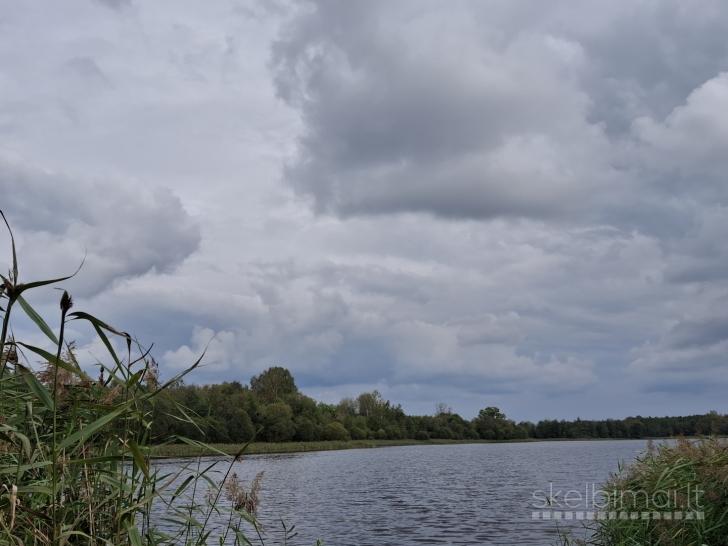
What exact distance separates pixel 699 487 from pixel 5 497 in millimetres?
9378

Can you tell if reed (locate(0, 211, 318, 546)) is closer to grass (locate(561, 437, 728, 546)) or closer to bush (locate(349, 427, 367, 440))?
grass (locate(561, 437, 728, 546))

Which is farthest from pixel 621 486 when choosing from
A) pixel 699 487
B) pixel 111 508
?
pixel 111 508

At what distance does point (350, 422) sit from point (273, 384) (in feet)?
52.6

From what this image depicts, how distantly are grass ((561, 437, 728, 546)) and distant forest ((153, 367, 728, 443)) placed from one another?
42.2 m

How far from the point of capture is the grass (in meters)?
8.38

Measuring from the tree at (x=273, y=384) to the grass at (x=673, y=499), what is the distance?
95.4 m

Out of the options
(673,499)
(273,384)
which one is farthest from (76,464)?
(273,384)

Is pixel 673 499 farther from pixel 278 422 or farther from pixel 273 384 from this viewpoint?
pixel 273 384

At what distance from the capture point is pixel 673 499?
910cm

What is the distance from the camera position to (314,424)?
92562mm

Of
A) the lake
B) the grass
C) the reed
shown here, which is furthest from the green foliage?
the reed

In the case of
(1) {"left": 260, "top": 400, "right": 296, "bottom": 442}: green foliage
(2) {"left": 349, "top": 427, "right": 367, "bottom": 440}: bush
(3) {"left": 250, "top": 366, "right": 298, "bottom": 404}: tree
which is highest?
(3) {"left": 250, "top": 366, "right": 298, "bottom": 404}: tree

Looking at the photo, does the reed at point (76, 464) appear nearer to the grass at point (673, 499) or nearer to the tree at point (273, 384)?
the grass at point (673, 499)

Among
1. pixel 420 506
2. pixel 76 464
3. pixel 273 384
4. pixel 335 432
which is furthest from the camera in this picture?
pixel 273 384
